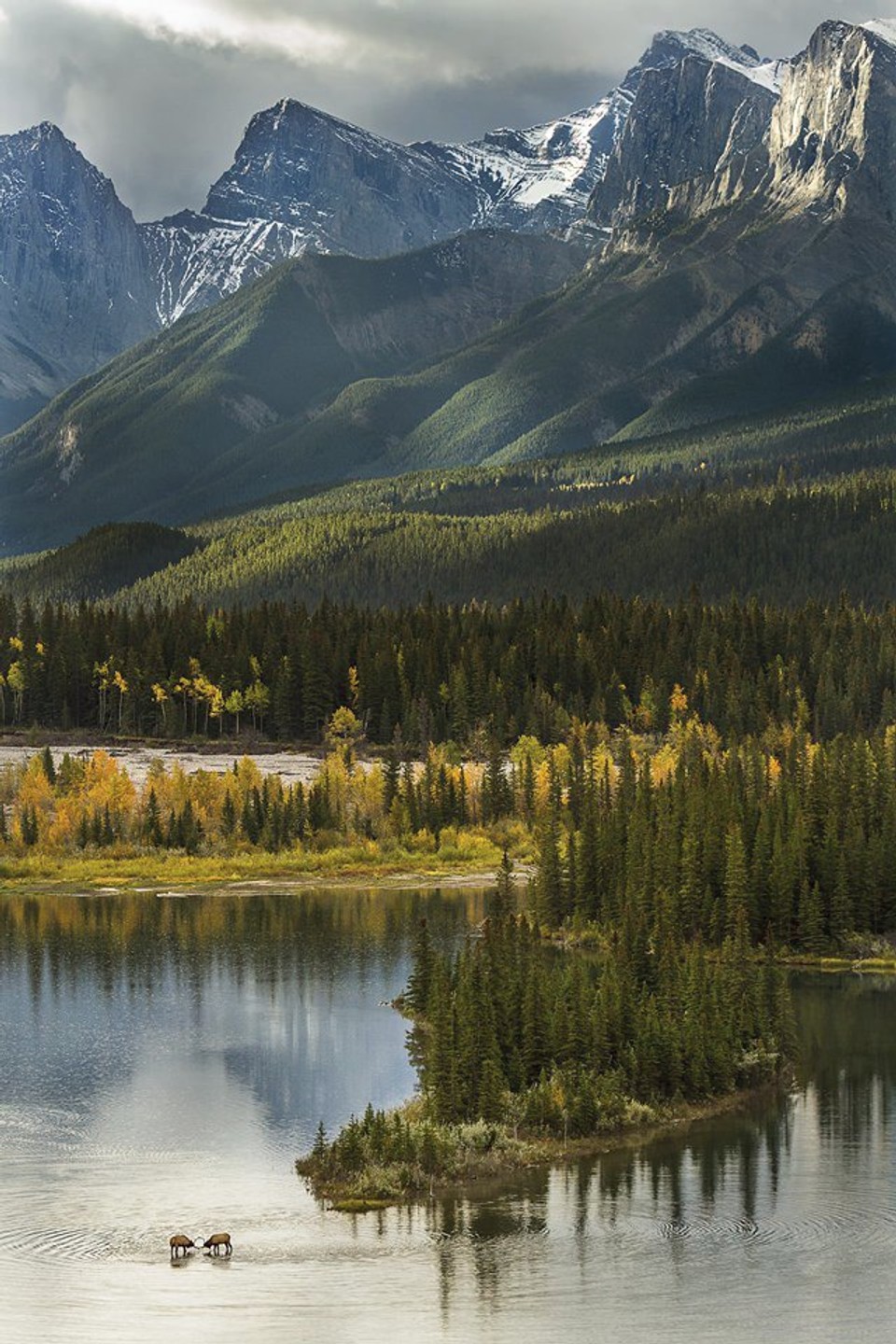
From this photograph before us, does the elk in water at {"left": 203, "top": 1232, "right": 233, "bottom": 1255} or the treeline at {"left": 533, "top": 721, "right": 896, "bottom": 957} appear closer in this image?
the elk in water at {"left": 203, "top": 1232, "right": 233, "bottom": 1255}

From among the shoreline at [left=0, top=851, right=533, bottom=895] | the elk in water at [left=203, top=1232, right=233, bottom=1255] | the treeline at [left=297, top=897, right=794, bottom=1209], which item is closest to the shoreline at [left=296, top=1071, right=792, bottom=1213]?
the treeline at [left=297, top=897, right=794, bottom=1209]

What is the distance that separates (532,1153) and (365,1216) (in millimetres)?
8891

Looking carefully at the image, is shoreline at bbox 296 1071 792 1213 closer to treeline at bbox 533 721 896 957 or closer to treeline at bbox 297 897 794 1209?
treeline at bbox 297 897 794 1209

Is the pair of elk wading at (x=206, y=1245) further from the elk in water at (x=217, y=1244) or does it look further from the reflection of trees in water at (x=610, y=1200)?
the reflection of trees in water at (x=610, y=1200)

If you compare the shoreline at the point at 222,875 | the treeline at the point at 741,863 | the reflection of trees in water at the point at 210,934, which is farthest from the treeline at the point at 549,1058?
the shoreline at the point at 222,875

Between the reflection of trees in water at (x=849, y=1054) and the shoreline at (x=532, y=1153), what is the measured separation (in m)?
3.40

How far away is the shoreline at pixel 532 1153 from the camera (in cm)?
7800

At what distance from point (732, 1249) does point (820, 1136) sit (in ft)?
49.4

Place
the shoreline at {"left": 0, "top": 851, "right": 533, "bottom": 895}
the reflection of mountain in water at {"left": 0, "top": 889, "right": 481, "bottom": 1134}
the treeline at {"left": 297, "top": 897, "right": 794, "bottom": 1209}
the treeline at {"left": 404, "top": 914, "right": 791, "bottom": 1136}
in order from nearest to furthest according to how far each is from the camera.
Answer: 1. the treeline at {"left": 297, "top": 897, "right": 794, "bottom": 1209}
2. the treeline at {"left": 404, "top": 914, "right": 791, "bottom": 1136}
3. the reflection of mountain in water at {"left": 0, "top": 889, "right": 481, "bottom": 1134}
4. the shoreline at {"left": 0, "top": 851, "right": 533, "bottom": 895}

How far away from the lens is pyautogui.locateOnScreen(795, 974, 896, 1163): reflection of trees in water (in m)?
89.2

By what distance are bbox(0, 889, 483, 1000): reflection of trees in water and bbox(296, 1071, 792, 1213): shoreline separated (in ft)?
132

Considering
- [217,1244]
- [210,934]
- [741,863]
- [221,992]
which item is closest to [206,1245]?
[217,1244]

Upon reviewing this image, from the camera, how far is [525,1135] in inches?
3324

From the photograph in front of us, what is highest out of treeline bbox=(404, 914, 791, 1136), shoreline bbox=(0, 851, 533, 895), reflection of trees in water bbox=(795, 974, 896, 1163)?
shoreline bbox=(0, 851, 533, 895)
